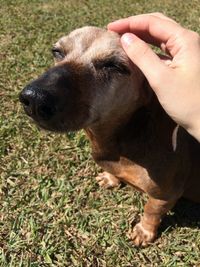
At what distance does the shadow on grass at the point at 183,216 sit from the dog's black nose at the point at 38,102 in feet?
6.89

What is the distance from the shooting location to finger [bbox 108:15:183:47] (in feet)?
10.2

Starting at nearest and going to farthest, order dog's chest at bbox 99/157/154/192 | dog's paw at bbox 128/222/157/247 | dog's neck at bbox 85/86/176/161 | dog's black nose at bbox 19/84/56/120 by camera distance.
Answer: dog's black nose at bbox 19/84/56/120
dog's neck at bbox 85/86/176/161
dog's chest at bbox 99/157/154/192
dog's paw at bbox 128/222/157/247

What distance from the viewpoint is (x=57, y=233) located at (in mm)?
4207

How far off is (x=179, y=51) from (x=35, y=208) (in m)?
2.36

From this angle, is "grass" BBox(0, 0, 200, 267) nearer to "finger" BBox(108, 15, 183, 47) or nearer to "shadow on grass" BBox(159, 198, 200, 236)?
"shadow on grass" BBox(159, 198, 200, 236)

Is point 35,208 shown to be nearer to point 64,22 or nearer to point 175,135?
point 175,135

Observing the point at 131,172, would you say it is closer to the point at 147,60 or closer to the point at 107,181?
the point at 107,181

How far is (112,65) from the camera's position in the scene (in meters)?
3.38

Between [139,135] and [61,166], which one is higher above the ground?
[139,135]

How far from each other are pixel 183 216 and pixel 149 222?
0.56 meters

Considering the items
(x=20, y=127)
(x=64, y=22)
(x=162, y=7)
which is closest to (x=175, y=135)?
(x=20, y=127)

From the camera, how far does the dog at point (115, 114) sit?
303 centimetres

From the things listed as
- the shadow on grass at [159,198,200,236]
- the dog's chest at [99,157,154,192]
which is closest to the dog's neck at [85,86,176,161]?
the dog's chest at [99,157,154,192]

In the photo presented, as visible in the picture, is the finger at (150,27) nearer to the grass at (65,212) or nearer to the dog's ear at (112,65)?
the dog's ear at (112,65)
